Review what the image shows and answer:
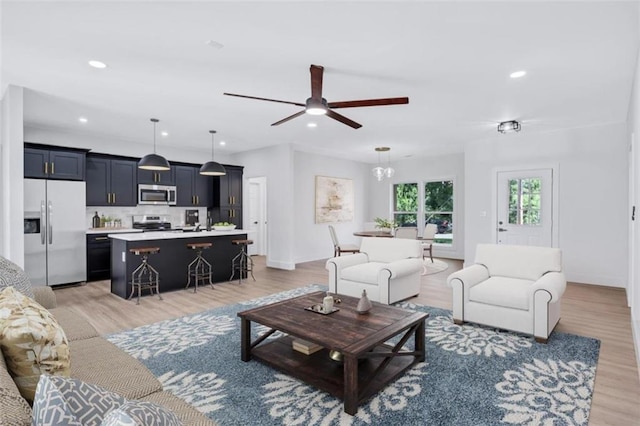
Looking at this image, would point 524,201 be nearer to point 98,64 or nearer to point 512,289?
point 512,289

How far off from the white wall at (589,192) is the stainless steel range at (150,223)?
22.9 feet

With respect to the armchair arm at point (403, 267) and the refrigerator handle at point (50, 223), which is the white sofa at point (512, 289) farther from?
the refrigerator handle at point (50, 223)

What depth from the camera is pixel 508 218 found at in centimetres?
656

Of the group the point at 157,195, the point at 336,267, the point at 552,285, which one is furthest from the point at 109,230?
the point at 552,285

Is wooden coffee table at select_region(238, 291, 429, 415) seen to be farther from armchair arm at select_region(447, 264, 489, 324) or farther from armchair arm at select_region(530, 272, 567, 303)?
armchair arm at select_region(530, 272, 567, 303)

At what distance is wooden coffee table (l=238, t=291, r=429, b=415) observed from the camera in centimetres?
227

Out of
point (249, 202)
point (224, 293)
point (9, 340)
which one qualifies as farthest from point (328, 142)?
point (9, 340)

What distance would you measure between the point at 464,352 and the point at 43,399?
119 inches

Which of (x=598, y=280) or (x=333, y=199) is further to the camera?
(x=333, y=199)

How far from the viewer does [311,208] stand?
823 centimetres

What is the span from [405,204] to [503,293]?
20.5 feet

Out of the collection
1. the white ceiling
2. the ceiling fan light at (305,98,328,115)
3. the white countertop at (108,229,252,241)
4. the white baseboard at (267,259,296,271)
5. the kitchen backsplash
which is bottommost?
the white baseboard at (267,259,296,271)

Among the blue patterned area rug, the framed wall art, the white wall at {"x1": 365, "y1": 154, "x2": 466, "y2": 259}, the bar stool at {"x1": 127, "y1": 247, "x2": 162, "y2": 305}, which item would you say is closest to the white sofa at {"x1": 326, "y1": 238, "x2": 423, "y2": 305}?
the blue patterned area rug

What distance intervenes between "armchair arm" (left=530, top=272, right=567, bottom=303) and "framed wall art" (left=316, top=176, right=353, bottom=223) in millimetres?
5415
